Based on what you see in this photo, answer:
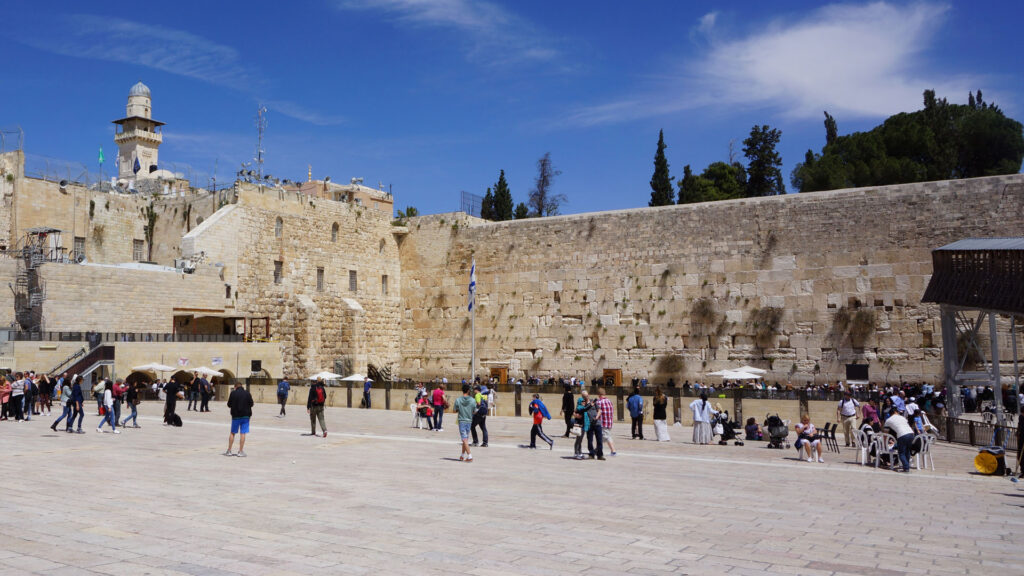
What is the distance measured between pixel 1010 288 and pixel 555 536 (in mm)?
13133

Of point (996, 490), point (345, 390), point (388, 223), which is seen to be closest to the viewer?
point (996, 490)

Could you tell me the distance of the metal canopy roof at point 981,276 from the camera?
15711 millimetres

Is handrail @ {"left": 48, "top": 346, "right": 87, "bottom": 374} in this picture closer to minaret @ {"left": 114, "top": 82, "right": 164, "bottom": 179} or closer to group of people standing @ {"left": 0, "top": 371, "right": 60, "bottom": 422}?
group of people standing @ {"left": 0, "top": 371, "right": 60, "bottom": 422}

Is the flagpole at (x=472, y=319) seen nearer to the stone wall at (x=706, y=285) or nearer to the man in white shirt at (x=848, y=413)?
the stone wall at (x=706, y=285)

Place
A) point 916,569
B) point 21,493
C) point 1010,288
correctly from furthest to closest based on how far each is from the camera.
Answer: point 1010,288 → point 21,493 → point 916,569

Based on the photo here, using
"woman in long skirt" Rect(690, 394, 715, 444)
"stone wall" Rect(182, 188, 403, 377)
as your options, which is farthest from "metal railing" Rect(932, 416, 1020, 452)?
"stone wall" Rect(182, 188, 403, 377)

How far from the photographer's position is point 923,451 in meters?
12.0

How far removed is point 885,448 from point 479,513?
7.46 metres

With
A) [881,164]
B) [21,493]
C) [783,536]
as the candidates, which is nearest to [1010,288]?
[783,536]

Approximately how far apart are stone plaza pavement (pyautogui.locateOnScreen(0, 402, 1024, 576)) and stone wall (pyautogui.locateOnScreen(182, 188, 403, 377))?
16084 millimetres

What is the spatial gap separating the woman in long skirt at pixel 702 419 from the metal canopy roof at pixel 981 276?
5734mm

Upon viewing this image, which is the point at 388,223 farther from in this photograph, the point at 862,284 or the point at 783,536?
the point at 783,536

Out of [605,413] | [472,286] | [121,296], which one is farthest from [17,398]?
[472,286]

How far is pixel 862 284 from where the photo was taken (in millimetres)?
25594
